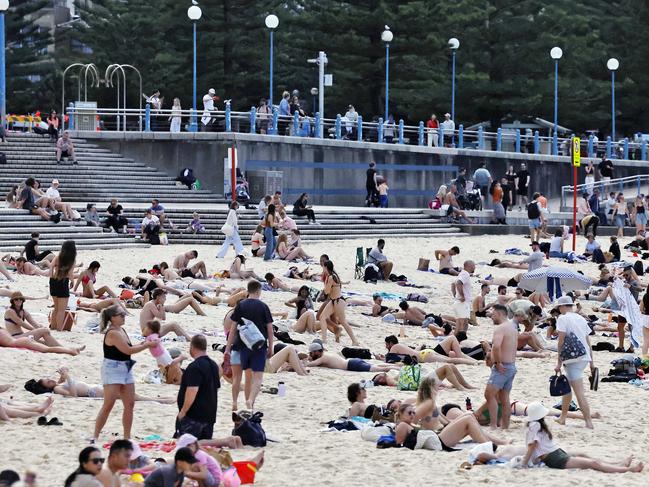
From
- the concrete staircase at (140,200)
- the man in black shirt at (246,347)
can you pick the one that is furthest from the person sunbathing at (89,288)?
the concrete staircase at (140,200)

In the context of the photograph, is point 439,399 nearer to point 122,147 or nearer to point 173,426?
point 173,426

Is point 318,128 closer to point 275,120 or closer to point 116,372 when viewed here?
point 275,120

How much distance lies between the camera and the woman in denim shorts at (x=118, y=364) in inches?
504

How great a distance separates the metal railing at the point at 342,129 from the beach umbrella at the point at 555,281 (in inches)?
618

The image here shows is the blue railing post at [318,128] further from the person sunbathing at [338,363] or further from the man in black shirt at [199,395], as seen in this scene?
the man in black shirt at [199,395]

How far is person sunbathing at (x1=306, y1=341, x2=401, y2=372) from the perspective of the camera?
59.2ft

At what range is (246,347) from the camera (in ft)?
48.7

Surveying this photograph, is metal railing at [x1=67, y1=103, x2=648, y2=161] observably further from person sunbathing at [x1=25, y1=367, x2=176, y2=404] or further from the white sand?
person sunbathing at [x1=25, y1=367, x2=176, y2=404]

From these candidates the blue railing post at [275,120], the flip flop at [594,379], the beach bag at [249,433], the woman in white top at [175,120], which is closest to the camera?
the beach bag at [249,433]

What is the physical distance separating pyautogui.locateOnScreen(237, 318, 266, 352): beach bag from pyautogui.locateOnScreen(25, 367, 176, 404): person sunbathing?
1.09 meters

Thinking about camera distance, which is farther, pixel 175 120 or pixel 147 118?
pixel 175 120

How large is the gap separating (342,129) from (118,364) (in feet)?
96.8

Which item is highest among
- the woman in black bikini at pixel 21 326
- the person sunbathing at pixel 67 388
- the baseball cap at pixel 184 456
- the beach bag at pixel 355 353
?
the woman in black bikini at pixel 21 326

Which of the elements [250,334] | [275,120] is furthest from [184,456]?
[275,120]
